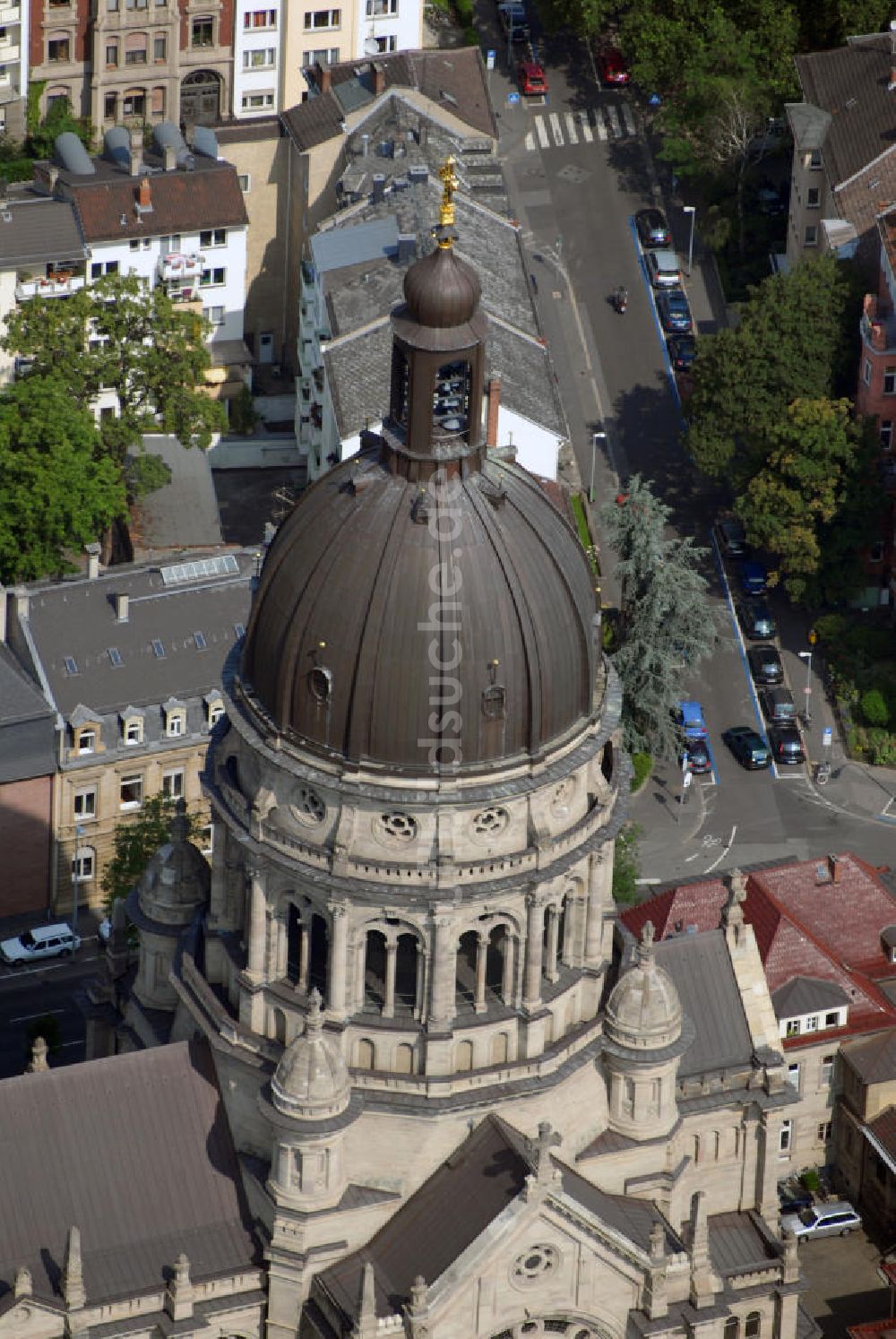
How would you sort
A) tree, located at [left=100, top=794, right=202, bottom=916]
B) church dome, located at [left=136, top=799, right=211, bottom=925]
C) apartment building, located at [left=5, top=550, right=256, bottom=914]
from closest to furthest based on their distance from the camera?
church dome, located at [left=136, top=799, right=211, bottom=925] < tree, located at [left=100, top=794, right=202, bottom=916] < apartment building, located at [left=5, top=550, right=256, bottom=914]

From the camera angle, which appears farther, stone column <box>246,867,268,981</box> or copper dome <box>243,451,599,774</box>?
stone column <box>246,867,268,981</box>

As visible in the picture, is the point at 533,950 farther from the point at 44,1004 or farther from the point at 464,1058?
the point at 44,1004

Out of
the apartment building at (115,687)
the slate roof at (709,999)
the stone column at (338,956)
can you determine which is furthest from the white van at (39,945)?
the stone column at (338,956)

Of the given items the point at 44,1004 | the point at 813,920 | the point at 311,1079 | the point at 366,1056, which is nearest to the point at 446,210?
the point at 366,1056

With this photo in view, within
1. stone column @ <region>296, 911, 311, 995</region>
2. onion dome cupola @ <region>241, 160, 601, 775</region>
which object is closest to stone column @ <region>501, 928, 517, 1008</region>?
stone column @ <region>296, 911, 311, 995</region>

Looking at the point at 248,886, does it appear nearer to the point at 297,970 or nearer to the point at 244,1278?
the point at 297,970

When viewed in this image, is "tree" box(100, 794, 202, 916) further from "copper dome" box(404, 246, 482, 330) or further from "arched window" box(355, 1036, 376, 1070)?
"copper dome" box(404, 246, 482, 330)

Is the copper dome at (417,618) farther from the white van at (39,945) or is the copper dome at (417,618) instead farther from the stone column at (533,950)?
the white van at (39,945)
